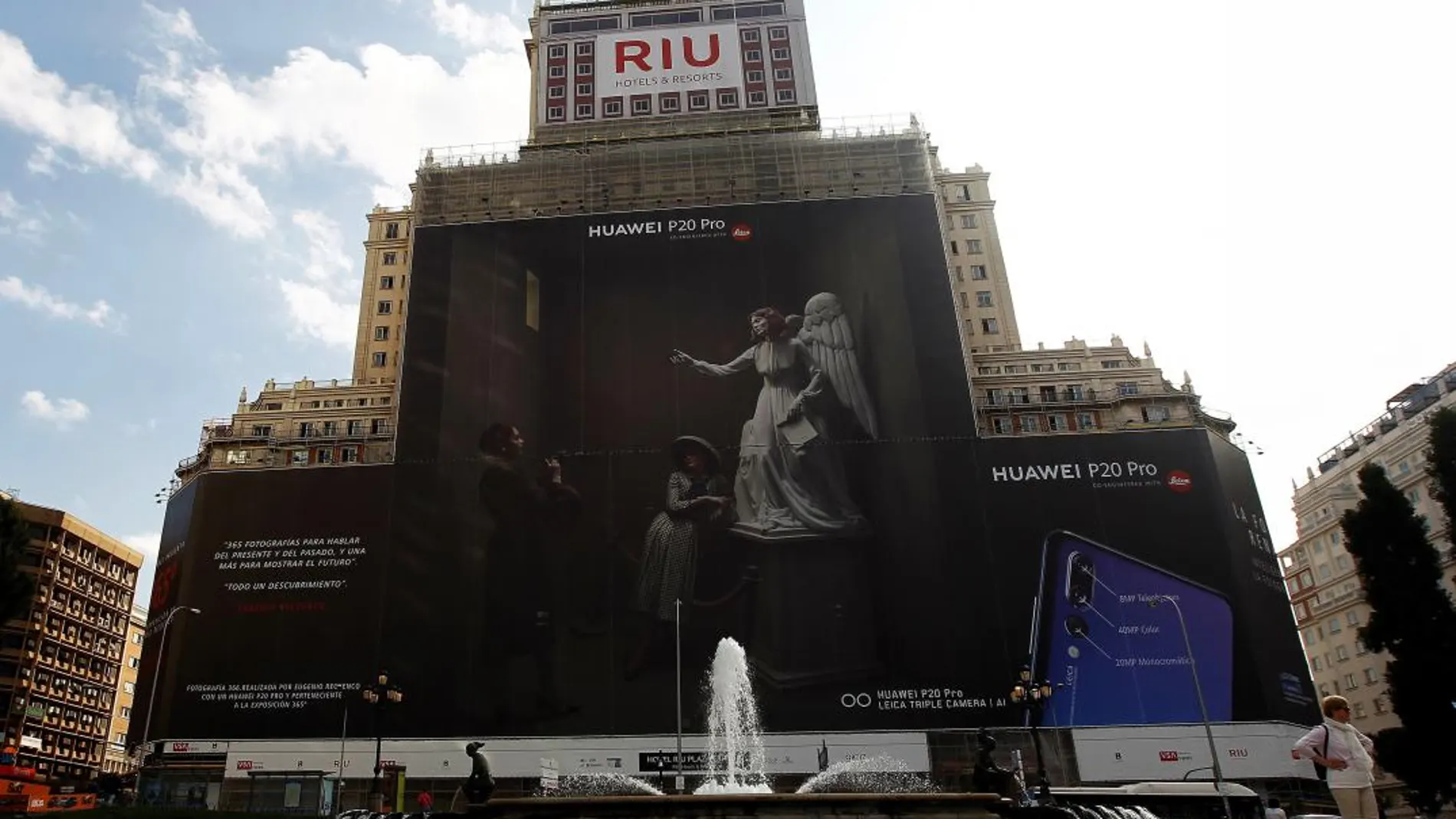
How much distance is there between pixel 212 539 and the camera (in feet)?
139

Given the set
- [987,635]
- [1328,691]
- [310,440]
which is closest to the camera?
[987,635]

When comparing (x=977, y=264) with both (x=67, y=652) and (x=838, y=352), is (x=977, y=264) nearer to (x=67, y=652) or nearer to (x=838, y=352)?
(x=838, y=352)

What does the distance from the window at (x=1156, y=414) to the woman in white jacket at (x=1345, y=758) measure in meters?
41.6

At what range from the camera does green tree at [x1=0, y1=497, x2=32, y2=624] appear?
70.1 ft

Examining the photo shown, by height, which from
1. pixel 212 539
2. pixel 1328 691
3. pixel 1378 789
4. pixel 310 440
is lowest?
pixel 1378 789

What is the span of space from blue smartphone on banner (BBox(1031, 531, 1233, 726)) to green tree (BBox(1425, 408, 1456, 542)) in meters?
7.99

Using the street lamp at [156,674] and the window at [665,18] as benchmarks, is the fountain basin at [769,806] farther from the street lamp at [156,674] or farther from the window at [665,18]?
the window at [665,18]

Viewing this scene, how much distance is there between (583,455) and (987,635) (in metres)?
17.4

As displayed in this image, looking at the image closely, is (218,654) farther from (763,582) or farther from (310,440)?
(763,582)

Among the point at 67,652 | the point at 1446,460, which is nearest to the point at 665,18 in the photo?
the point at 1446,460

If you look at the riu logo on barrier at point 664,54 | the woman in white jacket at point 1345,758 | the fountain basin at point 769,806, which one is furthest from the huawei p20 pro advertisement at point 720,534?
the woman in white jacket at point 1345,758

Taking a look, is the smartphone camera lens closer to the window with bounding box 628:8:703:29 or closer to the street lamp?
the street lamp

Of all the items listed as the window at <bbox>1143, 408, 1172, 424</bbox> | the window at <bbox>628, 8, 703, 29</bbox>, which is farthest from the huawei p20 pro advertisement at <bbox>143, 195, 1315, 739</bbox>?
the window at <bbox>628, 8, 703, 29</bbox>

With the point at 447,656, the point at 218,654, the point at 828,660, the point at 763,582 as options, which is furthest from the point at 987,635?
the point at 218,654
